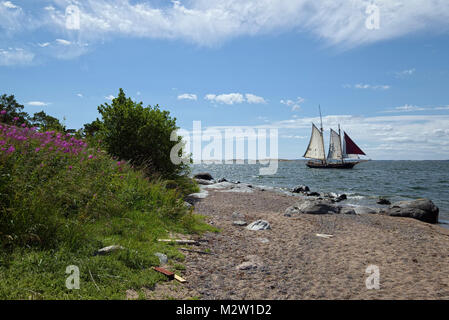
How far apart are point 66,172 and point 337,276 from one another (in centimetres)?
708

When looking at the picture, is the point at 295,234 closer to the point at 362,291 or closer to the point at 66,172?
the point at 362,291

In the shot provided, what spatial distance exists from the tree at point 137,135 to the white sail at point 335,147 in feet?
264

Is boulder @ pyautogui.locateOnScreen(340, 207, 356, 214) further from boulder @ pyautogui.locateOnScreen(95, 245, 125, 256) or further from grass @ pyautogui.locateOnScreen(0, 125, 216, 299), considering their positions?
boulder @ pyautogui.locateOnScreen(95, 245, 125, 256)

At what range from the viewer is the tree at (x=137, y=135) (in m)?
16.9

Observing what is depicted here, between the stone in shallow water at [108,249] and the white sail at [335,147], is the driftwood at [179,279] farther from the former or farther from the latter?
the white sail at [335,147]

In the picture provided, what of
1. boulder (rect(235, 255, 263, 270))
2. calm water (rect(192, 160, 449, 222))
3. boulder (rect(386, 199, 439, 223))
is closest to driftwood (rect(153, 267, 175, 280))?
boulder (rect(235, 255, 263, 270))

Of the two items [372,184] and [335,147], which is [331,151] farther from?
[372,184]

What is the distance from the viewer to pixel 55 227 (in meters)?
5.41

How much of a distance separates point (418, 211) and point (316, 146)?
7466 centimetres

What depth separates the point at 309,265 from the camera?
6922 millimetres

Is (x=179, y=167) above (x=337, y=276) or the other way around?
above

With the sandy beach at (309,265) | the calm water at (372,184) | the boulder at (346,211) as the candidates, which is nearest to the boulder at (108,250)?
the sandy beach at (309,265)

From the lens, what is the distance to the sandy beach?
5.26 meters

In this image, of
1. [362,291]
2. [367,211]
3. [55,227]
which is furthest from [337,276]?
[367,211]
